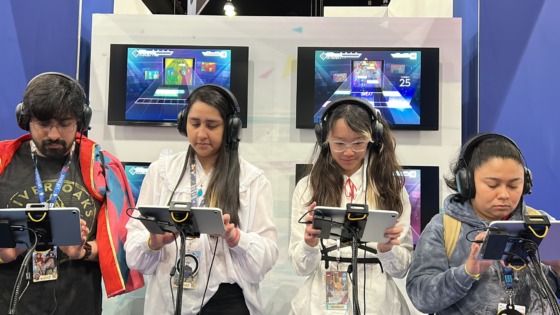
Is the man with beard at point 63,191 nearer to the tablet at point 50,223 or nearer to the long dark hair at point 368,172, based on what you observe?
the tablet at point 50,223

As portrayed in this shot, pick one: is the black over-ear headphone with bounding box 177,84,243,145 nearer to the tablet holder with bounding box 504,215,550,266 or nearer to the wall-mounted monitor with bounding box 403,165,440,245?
the tablet holder with bounding box 504,215,550,266

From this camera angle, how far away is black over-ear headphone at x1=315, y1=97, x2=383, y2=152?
7.95 feet

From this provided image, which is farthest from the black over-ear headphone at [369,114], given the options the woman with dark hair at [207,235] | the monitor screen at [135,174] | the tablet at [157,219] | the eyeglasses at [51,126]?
the monitor screen at [135,174]

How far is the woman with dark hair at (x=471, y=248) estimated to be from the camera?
198 centimetres

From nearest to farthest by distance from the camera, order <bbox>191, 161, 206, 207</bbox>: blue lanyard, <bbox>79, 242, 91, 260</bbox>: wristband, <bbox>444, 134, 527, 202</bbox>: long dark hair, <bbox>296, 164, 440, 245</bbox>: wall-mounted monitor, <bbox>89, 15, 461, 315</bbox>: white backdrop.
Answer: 1. <bbox>444, 134, 527, 202</bbox>: long dark hair
2. <bbox>79, 242, 91, 260</bbox>: wristband
3. <bbox>191, 161, 206, 207</bbox>: blue lanyard
4. <bbox>296, 164, 440, 245</bbox>: wall-mounted monitor
5. <bbox>89, 15, 461, 315</bbox>: white backdrop

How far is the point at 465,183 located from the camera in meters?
2.10

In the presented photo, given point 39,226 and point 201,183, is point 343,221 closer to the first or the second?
point 201,183

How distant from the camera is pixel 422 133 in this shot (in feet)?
11.9

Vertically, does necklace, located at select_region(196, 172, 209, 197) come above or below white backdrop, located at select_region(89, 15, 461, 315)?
below

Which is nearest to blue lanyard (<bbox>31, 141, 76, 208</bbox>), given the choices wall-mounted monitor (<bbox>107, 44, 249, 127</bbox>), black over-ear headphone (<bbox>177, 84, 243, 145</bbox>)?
black over-ear headphone (<bbox>177, 84, 243, 145</bbox>)

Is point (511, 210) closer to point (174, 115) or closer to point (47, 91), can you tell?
point (47, 91)

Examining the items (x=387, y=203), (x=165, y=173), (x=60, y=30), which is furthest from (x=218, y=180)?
(x=60, y=30)

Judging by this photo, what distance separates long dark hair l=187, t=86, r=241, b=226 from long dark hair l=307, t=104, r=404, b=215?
0.37 m

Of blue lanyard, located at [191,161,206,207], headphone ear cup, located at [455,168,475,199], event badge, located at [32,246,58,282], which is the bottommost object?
event badge, located at [32,246,58,282]
